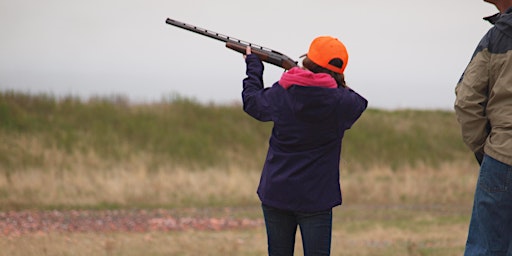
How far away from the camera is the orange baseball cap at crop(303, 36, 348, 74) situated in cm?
451

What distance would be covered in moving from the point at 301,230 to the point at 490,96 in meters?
1.29

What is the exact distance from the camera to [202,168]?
21938 millimetres

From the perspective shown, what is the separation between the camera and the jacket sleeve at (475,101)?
4109mm

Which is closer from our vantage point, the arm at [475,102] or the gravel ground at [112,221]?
the arm at [475,102]

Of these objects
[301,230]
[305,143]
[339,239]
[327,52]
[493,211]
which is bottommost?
[339,239]

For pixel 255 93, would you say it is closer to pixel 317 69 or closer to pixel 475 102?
pixel 317 69

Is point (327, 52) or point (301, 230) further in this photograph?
point (301, 230)

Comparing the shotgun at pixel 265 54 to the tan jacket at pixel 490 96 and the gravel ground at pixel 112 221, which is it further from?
the gravel ground at pixel 112 221

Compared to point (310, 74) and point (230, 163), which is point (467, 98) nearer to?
point (310, 74)

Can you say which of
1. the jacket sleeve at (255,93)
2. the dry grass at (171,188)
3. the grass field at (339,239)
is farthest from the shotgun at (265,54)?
the dry grass at (171,188)

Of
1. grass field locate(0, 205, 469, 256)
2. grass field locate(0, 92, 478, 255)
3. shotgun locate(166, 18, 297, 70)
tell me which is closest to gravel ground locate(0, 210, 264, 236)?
grass field locate(0, 92, 478, 255)

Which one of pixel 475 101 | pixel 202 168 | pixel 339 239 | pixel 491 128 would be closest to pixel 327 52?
pixel 475 101

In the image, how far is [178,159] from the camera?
72.7 feet

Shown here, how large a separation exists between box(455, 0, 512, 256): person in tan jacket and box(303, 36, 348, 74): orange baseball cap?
71cm
